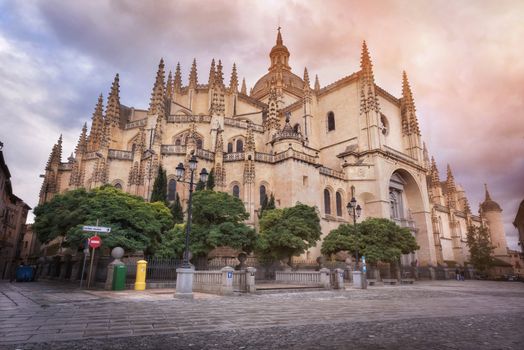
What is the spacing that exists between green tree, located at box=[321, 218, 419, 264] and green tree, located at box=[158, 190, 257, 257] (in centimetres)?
980

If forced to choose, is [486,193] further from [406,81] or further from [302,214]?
[302,214]

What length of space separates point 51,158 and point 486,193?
243ft

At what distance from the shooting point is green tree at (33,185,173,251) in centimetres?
1838

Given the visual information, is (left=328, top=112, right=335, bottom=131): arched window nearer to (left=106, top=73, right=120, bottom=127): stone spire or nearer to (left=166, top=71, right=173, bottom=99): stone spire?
(left=166, top=71, right=173, bottom=99): stone spire

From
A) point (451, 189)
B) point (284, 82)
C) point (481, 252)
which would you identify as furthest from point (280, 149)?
point (451, 189)

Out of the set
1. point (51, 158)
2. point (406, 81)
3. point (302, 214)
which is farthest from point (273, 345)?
point (406, 81)

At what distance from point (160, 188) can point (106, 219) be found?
10.4 meters

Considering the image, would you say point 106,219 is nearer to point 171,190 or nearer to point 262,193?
point 171,190

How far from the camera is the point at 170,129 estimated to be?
1442 inches

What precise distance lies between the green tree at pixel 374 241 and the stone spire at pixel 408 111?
19.6m

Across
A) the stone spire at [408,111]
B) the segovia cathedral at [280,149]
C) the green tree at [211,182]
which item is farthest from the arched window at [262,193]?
the stone spire at [408,111]

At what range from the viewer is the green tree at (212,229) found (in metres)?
21.8

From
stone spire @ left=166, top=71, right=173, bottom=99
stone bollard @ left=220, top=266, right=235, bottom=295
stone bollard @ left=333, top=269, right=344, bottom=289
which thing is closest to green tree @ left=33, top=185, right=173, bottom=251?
stone bollard @ left=220, top=266, right=235, bottom=295

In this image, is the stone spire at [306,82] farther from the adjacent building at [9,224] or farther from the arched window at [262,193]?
the adjacent building at [9,224]
